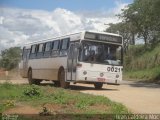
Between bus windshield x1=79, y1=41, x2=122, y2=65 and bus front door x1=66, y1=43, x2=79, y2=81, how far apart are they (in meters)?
0.46

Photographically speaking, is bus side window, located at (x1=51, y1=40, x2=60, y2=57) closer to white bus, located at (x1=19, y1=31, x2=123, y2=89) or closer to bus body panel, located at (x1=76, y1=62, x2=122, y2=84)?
white bus, located at (x1=19, y1=31, x2=123, y2=89)

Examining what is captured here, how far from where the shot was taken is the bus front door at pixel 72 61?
76.6 feet

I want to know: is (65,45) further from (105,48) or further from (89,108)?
(89,108)

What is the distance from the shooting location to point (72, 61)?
23.7 meters

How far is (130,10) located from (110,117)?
48450 millimetres

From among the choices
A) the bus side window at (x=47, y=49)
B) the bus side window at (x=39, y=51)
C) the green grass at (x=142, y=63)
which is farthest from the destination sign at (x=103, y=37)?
the green grass at (x=142, y=63)

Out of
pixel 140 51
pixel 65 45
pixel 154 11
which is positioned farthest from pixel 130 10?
pixel 65 45

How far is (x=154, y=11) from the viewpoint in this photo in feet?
109

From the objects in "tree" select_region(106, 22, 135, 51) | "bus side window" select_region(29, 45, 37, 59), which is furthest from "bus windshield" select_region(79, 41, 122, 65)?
"tree" select_region(106, 22, 135, 51)

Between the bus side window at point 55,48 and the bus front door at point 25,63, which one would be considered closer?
the bus side window at point 55,48

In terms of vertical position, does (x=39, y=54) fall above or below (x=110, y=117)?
above

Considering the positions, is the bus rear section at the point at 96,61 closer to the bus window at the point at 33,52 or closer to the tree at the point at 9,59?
the bus window at the point at 33,52

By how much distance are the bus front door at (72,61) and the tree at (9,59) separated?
181 feet

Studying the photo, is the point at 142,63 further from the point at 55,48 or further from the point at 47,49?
the point at 55,48
